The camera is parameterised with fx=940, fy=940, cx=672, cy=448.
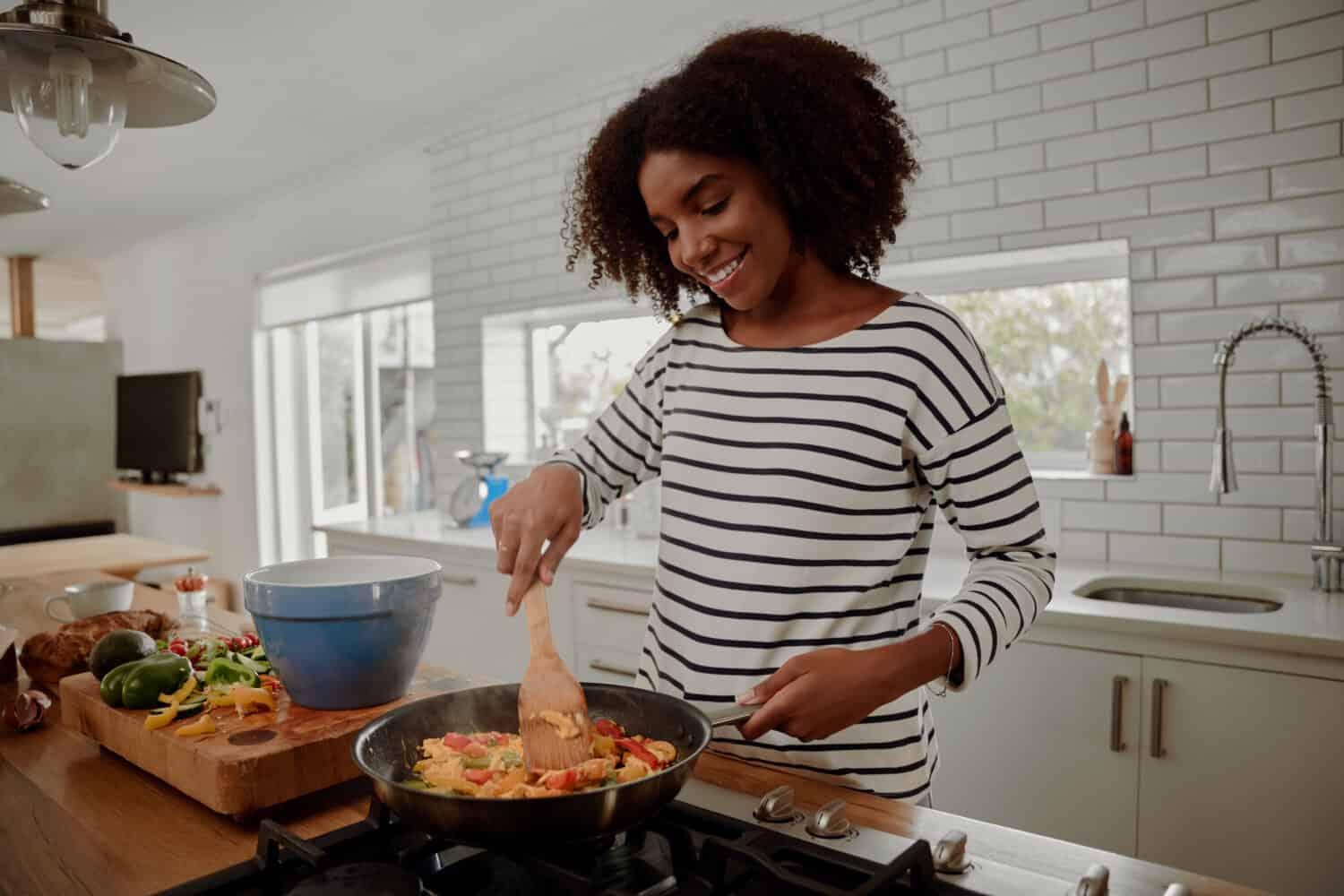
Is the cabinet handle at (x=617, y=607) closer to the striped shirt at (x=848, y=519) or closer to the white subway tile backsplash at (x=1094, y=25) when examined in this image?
the striped shirt at (x=848, y=519)

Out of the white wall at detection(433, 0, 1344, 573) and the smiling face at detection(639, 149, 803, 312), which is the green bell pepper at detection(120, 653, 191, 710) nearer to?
the smiling face at detection(639, 149, 803, 312)

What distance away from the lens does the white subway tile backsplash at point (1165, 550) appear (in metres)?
2.15

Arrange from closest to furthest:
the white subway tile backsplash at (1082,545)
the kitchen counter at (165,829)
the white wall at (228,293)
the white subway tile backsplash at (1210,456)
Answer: the kitchen counter at (165,829)
the white subway tile backsplash at (1210,456)
the white subway tile backsplash at (1082,545)
the white wall at (228,293)

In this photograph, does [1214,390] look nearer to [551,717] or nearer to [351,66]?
[551,717]

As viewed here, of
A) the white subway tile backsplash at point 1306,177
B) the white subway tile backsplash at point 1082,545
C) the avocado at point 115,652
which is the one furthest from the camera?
the white subway tile backsplash at point 1082,545

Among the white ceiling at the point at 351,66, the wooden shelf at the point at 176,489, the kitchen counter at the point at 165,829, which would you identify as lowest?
the wooden shelf at the point at 176,489

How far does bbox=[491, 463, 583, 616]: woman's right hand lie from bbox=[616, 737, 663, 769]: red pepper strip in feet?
0.59

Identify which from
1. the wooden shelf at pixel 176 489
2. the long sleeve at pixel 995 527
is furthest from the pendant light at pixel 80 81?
the wooden shelf at pixel 176 489

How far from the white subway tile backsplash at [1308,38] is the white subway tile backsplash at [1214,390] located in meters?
0.69

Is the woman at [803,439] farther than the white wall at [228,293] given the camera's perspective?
No

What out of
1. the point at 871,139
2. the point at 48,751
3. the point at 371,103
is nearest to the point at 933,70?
the point at 871,139

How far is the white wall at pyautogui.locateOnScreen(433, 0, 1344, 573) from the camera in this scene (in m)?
2.01

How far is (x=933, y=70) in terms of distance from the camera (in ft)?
8.31

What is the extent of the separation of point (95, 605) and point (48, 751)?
708 mm
